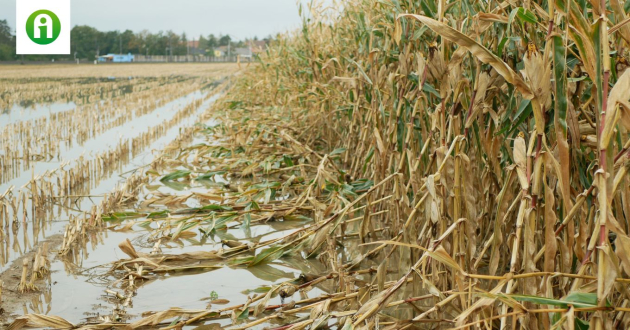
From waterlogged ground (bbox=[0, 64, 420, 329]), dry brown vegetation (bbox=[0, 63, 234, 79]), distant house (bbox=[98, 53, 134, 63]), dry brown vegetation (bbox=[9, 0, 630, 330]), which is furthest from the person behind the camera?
distant house (bbox=[98, 53, 134, 63])

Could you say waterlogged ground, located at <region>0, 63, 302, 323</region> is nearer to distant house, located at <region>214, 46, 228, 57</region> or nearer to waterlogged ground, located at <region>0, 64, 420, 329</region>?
waterlogged ground, located at <region>0, 64, 420, 329</region>

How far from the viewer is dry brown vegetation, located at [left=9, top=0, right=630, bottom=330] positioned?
1856mm

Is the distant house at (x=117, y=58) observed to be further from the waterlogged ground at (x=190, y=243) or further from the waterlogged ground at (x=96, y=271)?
the waterlogged ground at (x=96, y=271)

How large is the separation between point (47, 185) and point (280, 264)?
8.53 ft

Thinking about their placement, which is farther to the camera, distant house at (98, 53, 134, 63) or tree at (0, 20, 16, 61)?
distant house at (98, 53, 134, 63)

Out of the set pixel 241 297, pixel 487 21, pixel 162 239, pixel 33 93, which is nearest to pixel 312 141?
pixel 162 239

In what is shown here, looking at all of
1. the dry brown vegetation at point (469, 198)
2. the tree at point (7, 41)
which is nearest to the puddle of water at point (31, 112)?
the dry brown vegetation at point (469, 198)

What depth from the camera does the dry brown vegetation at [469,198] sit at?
6.09 feet

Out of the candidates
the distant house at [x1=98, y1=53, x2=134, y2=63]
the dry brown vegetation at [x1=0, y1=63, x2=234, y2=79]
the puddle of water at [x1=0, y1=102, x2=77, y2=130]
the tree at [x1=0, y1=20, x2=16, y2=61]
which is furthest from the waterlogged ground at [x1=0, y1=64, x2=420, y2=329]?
the distant house at [x1=98, y1=53, x2=134, y2=63]

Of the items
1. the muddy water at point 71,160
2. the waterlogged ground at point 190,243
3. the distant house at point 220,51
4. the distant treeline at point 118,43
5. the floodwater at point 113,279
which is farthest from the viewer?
the distant house at point 220,51

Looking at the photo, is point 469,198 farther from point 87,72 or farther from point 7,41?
point 7,41

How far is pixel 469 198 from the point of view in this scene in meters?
2.56

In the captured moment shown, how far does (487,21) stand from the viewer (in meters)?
2.44

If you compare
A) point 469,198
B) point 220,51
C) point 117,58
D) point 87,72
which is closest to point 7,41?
point 117,58
